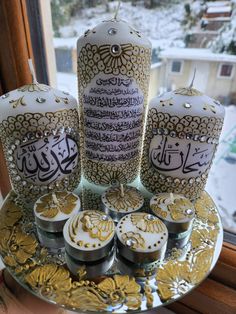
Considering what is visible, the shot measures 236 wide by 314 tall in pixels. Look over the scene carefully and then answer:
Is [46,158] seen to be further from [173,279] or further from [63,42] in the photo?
[63,42]

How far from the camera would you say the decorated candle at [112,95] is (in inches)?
13.1

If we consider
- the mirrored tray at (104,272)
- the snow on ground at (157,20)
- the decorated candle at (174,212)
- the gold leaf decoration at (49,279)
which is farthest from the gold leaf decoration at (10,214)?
the snow on ground at (157,20)

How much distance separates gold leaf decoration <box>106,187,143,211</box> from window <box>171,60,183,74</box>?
288 millimetres

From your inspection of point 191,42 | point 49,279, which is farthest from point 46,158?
point 191,42

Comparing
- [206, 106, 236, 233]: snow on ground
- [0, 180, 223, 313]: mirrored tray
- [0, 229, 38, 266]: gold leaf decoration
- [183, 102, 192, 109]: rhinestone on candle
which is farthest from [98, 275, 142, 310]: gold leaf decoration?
[206, 106, 236, 233]: snow on ground

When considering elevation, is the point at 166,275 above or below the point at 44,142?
below

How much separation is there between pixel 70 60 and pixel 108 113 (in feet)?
1.14

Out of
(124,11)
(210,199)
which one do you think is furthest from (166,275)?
(124,11)

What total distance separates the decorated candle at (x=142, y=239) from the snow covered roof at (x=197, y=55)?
344mm

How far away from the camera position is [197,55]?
517 millimetres

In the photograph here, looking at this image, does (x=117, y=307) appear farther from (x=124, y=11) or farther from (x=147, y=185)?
(x=124, y=11)

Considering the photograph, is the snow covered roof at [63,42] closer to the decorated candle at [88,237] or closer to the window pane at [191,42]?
the window pane at [191,42]

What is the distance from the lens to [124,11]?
21.4 inches

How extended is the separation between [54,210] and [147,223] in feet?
0.40
